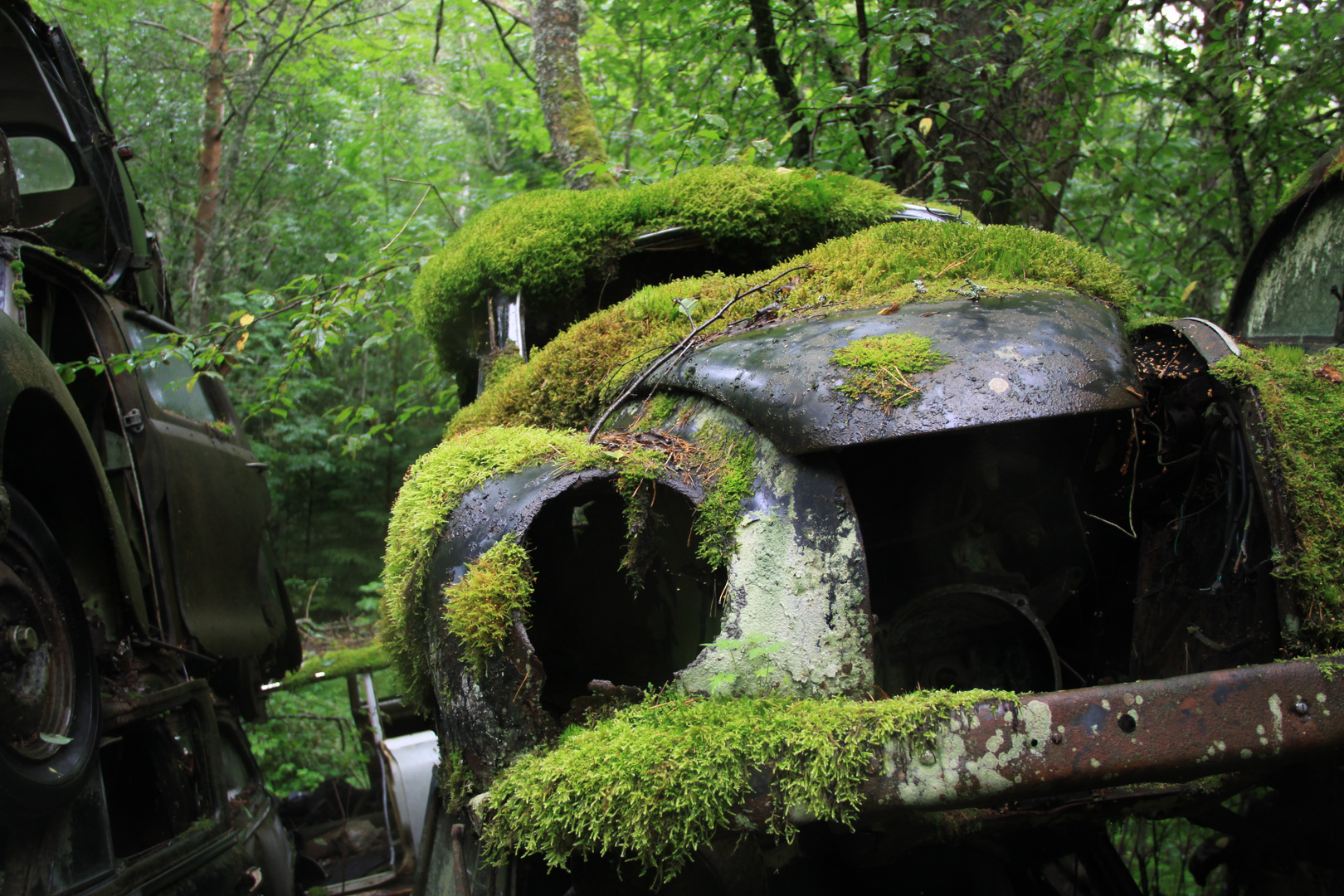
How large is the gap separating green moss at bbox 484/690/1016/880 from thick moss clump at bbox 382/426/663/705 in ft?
2.05

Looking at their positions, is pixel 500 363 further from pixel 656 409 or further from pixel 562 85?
pixel 562 85

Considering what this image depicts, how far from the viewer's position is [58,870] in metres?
2.41

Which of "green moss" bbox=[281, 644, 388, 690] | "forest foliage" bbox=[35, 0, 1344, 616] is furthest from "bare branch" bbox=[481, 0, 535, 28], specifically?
"green moss" bbox=[281, 644, 388, 690]

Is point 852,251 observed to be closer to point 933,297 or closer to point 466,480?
point 933,297

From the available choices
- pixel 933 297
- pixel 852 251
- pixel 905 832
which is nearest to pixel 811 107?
pixel 852 251

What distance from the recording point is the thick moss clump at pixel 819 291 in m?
2.40

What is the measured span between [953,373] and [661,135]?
15.7 ft

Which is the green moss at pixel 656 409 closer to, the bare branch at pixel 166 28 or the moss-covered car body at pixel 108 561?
the moss-covered car body at pixel 108 561

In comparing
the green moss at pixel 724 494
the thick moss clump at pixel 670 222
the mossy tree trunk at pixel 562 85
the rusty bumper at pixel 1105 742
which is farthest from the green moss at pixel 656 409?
the mossy tree trunk at pixel 562 85

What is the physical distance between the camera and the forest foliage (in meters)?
5.51

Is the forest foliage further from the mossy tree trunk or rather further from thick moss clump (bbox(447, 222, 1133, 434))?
thick moss clump (bbox(447, 222, 1133, 434))

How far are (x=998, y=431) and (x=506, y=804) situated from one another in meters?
1.32

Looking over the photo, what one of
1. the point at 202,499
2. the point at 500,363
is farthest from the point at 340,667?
the point at 500,363

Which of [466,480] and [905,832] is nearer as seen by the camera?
[905,832]
